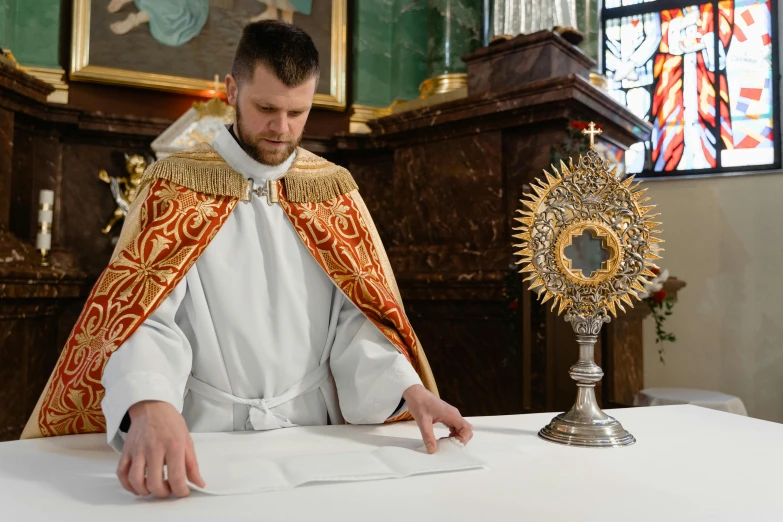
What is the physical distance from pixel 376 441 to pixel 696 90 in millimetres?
6699

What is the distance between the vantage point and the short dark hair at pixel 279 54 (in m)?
1.79

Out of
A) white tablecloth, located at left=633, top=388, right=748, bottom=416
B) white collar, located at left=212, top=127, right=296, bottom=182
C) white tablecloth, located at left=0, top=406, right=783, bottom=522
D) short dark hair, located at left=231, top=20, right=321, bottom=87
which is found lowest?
white tablecloth, located at left=633, top=388, right=748, bottom=416

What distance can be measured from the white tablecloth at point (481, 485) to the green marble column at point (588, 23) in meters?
4.74

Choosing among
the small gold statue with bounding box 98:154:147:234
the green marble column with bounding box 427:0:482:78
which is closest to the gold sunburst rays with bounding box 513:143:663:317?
the small gold statue with bounding box 98:154:147:234

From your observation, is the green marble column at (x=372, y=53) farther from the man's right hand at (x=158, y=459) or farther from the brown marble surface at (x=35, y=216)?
the man's right hand at (x=158, y=459)

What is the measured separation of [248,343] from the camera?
69.6 inches

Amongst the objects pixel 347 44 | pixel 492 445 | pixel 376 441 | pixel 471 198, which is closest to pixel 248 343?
pixel 376 441

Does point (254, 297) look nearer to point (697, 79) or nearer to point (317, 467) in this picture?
point (317, 467)

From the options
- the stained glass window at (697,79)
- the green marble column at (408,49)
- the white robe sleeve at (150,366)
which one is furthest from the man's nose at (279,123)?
the stained glass window at (697,79)

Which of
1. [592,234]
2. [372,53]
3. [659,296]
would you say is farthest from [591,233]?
[372,53]

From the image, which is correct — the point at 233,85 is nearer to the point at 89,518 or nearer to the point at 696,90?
the point at 89,518

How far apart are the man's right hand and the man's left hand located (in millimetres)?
496

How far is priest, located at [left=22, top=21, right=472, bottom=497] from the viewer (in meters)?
1.61

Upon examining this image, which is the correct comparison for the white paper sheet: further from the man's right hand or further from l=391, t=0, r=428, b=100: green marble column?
l=391, t=0, r=428, b=100: green marble column
